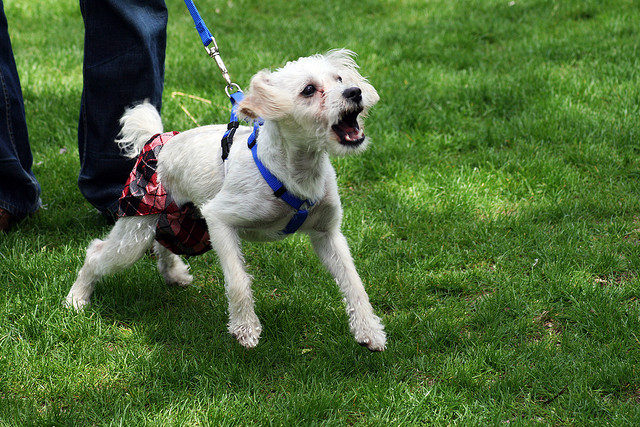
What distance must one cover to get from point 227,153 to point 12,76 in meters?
1.98

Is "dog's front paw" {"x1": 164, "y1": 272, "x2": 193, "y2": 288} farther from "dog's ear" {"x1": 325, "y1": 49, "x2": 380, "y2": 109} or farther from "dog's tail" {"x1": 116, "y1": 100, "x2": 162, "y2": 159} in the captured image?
"dog's ear" {"x1": 325, "y1": 49, "x2": 380, "y2": 109}

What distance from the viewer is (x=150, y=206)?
347cm

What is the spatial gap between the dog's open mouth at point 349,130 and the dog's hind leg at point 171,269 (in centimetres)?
153

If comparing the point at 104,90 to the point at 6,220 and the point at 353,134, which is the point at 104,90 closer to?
the point at 6,220

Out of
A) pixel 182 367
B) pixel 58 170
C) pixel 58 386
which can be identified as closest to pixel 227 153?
pixel 182 367

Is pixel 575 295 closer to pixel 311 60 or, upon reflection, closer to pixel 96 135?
pixel 311 60

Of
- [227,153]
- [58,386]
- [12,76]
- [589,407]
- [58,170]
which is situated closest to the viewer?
[589,407]

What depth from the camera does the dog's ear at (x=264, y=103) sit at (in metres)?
2.87

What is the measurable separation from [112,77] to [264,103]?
1839mm

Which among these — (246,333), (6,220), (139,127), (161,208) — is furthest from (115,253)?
(6,220)

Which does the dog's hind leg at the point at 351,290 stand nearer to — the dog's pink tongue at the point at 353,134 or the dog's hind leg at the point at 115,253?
the dog's pink tongue at the point at 353,134

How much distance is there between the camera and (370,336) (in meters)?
3.09

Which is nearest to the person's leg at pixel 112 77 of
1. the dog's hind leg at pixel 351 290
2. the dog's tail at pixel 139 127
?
the dog's tail at pixel 139 127

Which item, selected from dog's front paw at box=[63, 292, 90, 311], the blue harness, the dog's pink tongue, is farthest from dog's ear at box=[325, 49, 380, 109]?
dog's front paw at box=[63, 292, 90, 311]
